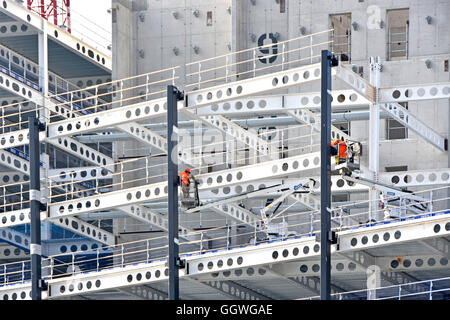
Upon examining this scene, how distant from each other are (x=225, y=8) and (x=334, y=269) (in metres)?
14.1

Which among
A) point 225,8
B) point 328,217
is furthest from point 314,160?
point 225,8

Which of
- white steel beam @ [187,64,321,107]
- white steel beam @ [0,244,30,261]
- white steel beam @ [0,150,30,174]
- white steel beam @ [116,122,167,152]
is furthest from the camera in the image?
white steel beam @ [0,244,30,261]

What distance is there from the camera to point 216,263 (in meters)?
32.2

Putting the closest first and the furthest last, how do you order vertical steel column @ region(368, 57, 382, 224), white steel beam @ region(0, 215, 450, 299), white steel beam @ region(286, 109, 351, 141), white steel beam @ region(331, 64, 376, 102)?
white steel beam @ region(0, 215, 450, 299) → white steel beam @ region(331, 64, 376, 102) → vertical steel column @ region(368, 57, 382, 224) → white steel beam @ region(286, 109, 351, 141)

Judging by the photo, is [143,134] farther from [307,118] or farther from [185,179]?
[185,179]

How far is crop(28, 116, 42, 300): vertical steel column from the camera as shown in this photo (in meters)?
34.5

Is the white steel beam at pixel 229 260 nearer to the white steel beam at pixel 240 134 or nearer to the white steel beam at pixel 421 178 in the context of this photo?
the white steel beam at pixel 421 178

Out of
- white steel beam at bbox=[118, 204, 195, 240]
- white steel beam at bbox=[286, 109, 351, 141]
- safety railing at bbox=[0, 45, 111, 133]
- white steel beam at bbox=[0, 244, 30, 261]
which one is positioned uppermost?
safety railing at bbox=[0, 45, 111, 133]

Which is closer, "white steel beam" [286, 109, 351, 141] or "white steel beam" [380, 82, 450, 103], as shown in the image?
"white steel beam" [380, 82, 450, 103]

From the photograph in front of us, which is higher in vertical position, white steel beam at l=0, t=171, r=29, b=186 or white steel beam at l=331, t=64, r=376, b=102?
white steel beam at l=331, t=64, r=376, b=102

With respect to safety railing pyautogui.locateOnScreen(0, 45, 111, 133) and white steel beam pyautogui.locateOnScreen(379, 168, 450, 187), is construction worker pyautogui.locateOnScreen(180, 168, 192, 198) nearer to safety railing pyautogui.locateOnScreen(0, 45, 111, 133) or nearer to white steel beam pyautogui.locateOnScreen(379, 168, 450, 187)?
white steel beam pyautogui.locateOnScreen(379, 168, 450, 187)

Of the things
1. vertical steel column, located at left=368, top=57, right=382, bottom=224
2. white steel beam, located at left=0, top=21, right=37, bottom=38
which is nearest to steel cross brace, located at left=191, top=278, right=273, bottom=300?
vertical steel column, located at left=368, top=57, right=382, bottom=224

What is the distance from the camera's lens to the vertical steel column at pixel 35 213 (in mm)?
34500

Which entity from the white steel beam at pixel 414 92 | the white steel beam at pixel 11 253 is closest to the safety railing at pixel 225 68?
the white steel beam at pixel 11 253
